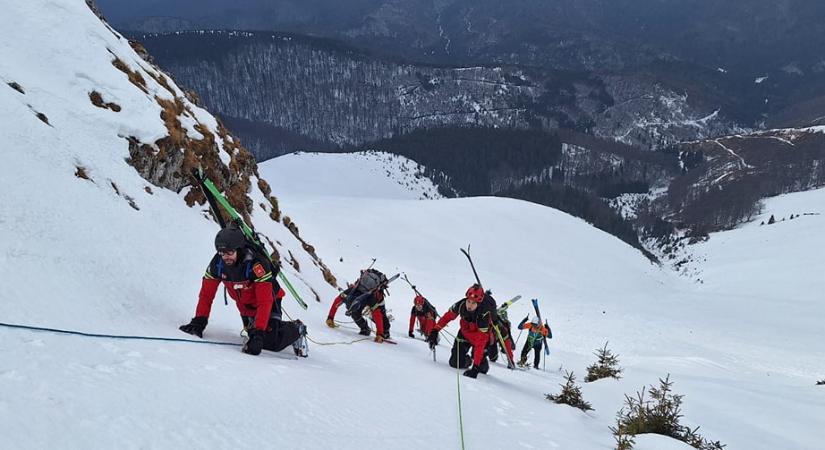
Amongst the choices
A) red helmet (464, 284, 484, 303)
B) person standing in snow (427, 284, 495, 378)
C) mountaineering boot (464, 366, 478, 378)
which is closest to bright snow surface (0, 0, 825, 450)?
mountaineering boot (464, 366, 478, 378)

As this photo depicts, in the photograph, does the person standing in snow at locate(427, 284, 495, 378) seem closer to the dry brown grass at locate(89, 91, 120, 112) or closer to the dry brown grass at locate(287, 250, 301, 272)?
the dry brown grass at locate(287, 250, 301, 272)

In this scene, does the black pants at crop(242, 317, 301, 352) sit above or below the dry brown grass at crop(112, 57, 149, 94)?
below

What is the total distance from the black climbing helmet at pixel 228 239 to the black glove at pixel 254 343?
2.98ft

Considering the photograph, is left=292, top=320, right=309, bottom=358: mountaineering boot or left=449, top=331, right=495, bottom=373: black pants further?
left=449, top=331, right=495, bottom=373: black pants

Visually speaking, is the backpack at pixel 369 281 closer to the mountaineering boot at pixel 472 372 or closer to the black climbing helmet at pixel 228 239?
the mountaineering boot at pixel 472 372

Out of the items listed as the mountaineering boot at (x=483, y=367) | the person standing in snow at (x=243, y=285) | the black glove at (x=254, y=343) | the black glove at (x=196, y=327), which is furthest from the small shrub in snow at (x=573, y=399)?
the black glove at (x=196, y=327)

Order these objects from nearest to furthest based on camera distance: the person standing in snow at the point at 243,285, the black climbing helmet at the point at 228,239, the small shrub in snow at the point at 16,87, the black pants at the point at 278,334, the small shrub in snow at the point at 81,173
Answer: the black climbing helmet at the point at 228,239, the person standing in snow at the point at 243,285, the black pants at the point at 278,334, the small shrub in snow at the point at 81,173, the small shrub in snow at the point at 16,87

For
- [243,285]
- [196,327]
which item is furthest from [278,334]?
[196,327]

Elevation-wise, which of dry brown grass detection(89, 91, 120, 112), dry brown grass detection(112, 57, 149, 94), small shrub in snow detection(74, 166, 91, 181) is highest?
dry brown grass detection(112, 57, 149, 94)

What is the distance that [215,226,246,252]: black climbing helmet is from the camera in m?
4.62

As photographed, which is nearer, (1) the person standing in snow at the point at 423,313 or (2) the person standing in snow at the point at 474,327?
(2) the person standing in snow at the point at 474,327

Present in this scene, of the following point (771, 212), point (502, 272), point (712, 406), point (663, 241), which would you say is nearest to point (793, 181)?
point (771, 212)

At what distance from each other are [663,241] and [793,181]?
Answer: 6996 centimetres

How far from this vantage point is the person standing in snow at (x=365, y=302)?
9531 millimetres
